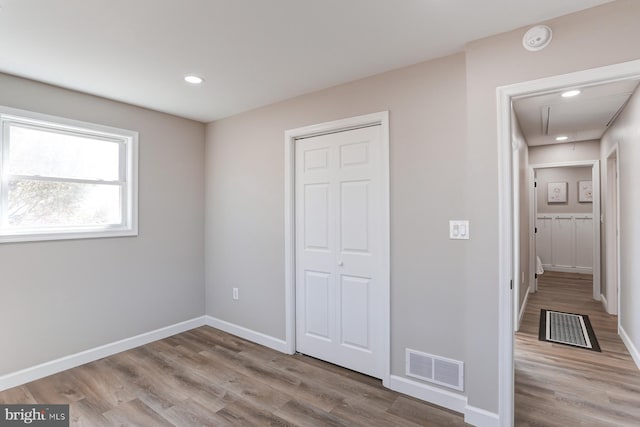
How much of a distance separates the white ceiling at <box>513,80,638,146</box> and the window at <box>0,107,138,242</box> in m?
3.72

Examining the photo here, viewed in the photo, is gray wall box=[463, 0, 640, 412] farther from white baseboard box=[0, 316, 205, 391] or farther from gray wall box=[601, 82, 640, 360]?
white baseboard box=[0, 316, 205, 391]

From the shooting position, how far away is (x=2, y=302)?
2.53m

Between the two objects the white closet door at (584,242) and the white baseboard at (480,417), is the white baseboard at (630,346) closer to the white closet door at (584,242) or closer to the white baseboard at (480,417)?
the white baseboard at (480,417)

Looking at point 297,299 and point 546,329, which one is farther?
point 546,329

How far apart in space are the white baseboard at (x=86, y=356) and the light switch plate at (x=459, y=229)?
3.13m

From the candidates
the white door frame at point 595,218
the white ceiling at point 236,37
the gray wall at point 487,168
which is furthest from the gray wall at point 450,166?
the white door frame at point 595,218

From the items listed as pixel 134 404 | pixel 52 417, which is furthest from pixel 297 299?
pixel 52 417

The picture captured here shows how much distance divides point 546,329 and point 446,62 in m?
3.28

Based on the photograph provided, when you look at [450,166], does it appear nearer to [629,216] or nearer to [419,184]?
[419,184]

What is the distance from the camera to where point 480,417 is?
2018 millimetres

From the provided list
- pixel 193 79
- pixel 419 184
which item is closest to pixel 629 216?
pixel 419 184

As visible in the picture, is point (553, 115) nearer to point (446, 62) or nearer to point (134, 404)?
point (446, 62)

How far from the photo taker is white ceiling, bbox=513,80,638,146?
3001 millimetres

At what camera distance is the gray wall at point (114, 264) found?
262 cm
